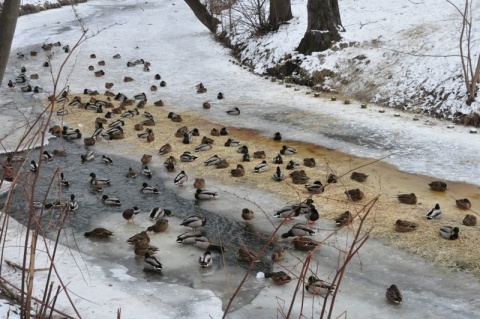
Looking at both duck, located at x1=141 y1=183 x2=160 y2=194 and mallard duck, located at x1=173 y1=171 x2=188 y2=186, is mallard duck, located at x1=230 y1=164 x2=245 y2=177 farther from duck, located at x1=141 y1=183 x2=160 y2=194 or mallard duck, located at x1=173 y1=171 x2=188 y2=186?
duck, located at x1=141 y1=183 x2=160 y2=194

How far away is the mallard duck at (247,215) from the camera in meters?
8.01

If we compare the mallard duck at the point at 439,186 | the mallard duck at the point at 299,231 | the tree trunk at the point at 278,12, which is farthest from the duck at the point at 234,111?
the mallard duck at the point at 299,231

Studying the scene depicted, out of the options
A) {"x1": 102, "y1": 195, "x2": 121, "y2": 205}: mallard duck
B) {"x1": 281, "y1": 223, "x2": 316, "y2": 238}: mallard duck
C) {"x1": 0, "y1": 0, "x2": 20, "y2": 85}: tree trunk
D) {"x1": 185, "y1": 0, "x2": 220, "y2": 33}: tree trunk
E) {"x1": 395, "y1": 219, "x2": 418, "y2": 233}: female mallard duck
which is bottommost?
{"x1": 395, "y1": 219, "x2": 418, "y2": 233}: female mallard duck

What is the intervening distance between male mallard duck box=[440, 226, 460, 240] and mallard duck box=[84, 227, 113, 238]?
434 cm

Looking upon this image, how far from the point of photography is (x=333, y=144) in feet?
37.3

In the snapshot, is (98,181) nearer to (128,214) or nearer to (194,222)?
(128,214)

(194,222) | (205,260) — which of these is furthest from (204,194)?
(205,260)

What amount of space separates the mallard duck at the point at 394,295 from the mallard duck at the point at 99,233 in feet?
12.2

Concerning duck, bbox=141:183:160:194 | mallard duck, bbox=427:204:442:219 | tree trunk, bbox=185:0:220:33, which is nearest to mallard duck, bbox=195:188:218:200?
duck, bbox=141:183:160:194

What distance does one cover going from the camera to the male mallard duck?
717cm

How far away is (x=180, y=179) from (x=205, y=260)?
3008 mm

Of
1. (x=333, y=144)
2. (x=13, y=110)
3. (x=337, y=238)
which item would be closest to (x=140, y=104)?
(x=13, y=110)

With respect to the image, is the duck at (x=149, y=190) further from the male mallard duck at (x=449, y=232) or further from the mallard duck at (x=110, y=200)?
the male mallard duck at (x=449, y=232)

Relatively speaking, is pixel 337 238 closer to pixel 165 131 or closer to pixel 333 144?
pixel 333 144
